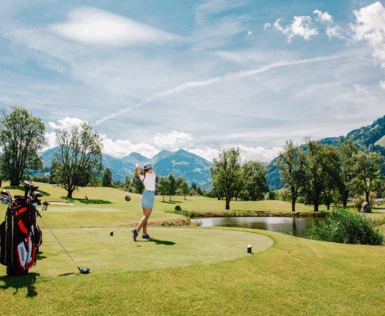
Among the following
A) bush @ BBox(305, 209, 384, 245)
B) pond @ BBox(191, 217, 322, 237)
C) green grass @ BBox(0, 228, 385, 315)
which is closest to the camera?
green grass @ BBox(0, 228, 385, 315)

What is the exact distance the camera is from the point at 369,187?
241ft

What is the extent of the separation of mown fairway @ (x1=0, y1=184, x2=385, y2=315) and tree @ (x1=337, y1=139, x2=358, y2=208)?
6875cm

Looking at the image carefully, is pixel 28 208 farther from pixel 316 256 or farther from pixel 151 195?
pixel 316 256

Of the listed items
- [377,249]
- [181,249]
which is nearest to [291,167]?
[377,249]

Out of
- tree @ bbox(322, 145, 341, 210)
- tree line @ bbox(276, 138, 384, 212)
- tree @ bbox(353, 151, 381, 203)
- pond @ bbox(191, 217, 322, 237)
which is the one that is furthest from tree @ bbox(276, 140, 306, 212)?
pond @ bbox(191, 217, 322, 237)

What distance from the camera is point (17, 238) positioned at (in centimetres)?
642

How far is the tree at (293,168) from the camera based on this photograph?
225ft

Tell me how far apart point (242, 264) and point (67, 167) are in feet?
203

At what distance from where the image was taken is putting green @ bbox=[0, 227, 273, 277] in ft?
23.5

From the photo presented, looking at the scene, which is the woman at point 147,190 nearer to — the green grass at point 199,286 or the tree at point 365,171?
the green grass at point 199,286

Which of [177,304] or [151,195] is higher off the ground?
[151,195]

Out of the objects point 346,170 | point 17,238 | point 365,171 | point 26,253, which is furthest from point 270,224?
point 17,238

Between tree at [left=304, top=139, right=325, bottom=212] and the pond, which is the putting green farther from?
tree at [left=304, top=139, right=325, bottom=212]

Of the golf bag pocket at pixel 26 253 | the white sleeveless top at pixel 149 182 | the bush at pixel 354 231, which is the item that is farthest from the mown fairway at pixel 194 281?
the bush at pixel 354 231
